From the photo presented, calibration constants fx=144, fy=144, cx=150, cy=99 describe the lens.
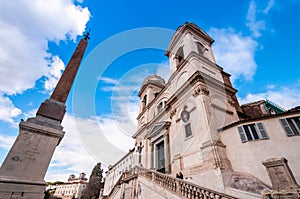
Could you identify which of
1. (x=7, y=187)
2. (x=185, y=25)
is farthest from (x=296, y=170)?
(x=185, y=25)

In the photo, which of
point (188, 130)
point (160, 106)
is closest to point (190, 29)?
point (160, 106)

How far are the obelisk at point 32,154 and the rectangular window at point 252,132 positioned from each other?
365 inches

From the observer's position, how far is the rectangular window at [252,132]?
8.05 metres

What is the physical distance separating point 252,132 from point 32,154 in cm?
1002

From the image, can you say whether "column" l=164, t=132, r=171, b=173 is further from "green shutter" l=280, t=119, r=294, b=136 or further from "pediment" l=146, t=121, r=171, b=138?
"green shutter" l=280, t=119, r=294, b=136

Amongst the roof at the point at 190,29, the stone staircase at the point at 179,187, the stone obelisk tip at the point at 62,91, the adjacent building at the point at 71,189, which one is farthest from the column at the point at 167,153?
the adjacent building at the point at 71,189

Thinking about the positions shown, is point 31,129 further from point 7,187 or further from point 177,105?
point 177,105

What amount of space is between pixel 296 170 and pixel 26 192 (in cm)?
1013

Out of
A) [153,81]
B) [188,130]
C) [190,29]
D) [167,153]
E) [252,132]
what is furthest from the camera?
[153,81]

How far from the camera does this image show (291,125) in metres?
7.67

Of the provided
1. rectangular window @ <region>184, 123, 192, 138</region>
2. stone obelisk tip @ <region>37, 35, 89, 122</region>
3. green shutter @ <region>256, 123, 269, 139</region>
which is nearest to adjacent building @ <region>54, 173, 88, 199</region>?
rectangular window @ <region>184, 123, 192, 138</region>

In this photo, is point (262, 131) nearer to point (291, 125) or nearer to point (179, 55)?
point (291, 125)

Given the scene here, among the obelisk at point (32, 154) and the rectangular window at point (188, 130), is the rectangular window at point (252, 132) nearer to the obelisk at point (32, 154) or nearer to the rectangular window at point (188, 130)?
the rectangular window at point (188, 130)

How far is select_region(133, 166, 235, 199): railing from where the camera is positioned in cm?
507
